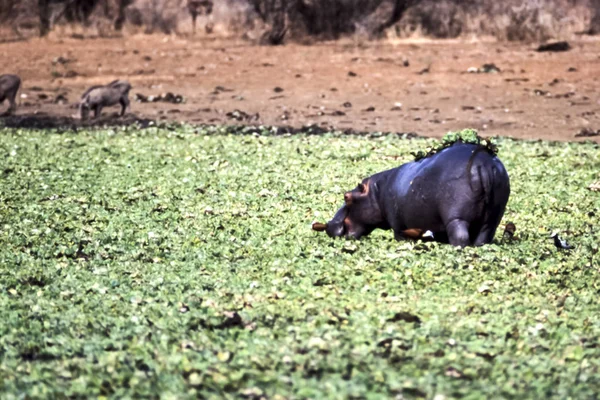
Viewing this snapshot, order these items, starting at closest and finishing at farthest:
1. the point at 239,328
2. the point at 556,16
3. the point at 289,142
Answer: the point at 239,328 < the point at 289,142 < the point at 556,16

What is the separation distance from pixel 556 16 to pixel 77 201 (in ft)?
64.7

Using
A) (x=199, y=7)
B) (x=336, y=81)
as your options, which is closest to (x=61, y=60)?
(x=199, y=7)

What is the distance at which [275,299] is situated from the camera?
295 inches

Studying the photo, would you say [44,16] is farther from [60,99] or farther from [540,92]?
[540,92]

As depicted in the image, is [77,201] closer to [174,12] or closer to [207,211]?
[207,211]

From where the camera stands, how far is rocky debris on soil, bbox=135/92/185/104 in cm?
2428

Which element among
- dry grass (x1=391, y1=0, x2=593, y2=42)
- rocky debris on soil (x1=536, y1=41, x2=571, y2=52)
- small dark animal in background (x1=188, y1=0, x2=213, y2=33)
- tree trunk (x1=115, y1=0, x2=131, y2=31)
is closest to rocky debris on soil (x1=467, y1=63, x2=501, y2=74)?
rocky debris on soil (x1=536, y1=41, x2=571, y2=52)

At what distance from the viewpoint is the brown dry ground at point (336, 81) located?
71.6ft

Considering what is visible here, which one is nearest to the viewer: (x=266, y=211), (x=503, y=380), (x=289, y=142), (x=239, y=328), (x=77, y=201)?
(x=503, y=380)

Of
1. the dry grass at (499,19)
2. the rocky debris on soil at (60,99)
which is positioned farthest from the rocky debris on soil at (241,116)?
the dry grass at (499,19)

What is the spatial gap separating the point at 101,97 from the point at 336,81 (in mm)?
5884

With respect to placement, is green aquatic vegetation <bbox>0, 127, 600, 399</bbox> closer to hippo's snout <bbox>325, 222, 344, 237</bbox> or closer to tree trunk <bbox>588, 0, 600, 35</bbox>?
hippo's snout <bbox>325, 222, 344, 237</bbox>

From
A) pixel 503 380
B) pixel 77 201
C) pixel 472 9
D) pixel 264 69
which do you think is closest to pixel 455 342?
pixel 503 380

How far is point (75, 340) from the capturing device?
665 centimetres
